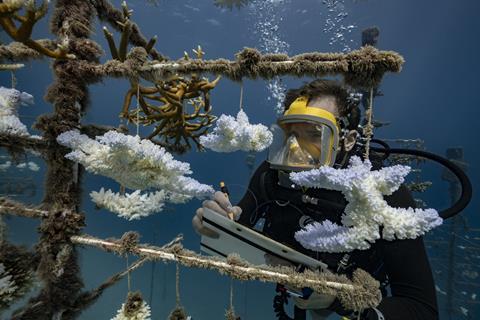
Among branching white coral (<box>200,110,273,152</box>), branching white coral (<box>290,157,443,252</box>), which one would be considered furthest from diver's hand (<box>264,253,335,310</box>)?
branching white coral (<box>200,110,273,152</box>)

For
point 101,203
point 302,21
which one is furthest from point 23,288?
point 302,21

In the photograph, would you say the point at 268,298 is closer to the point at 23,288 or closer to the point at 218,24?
the point at 23,288

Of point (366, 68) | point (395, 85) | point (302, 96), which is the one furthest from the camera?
point (395, 85)

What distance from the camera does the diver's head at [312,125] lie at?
9.41ft

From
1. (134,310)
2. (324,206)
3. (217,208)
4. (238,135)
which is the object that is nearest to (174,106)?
(238,135)

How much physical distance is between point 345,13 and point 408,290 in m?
35.5

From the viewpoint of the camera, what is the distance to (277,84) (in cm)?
3694

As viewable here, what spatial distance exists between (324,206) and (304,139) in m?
0.78

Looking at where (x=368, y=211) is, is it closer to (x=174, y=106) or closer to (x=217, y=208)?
(x=217, y=208)

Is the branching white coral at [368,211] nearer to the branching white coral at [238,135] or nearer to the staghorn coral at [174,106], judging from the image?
the branching white coral at [238,135]

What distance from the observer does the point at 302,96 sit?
311 centimetres

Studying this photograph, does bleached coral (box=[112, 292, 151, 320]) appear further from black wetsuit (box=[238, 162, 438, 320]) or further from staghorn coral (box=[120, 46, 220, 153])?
staghorn coral (box=[120, 46, 220, 153])

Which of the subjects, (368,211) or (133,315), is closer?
(368,211)

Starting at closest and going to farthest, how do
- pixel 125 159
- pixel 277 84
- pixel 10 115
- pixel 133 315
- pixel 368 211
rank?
pixel 368 211, pixel 133 315, pixel 125 159, pixel 10 115, pixel 277 84
